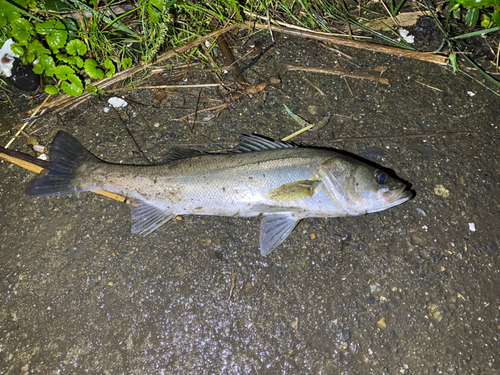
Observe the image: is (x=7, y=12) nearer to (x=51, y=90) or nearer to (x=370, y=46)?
(x=51, y=90)

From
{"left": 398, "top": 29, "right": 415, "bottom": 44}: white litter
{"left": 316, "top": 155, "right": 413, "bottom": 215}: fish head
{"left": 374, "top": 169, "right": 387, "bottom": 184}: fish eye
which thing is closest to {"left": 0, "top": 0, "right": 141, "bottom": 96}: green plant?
{"left": 316, "top": 155, "right": 413, "bottom": 215}: fish head

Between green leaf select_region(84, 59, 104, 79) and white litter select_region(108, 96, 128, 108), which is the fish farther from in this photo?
green leaf select_region(84, 59, 104, 79)

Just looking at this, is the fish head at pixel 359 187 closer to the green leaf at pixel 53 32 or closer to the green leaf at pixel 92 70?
the green leaf at pixel 92 70

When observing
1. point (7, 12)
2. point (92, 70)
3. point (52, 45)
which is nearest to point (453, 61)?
point (92, 70)

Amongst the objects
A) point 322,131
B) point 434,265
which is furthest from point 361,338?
point 322,131

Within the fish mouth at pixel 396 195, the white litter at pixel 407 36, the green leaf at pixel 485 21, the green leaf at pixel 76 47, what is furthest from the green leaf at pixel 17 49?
the green leaf at pixel 485 21

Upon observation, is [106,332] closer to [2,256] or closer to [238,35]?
[2,256]

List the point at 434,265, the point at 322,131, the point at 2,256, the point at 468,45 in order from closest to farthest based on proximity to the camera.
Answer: the point at 434,265 → the point at 2,256 → the point at 322,131 → the point at 468,45
